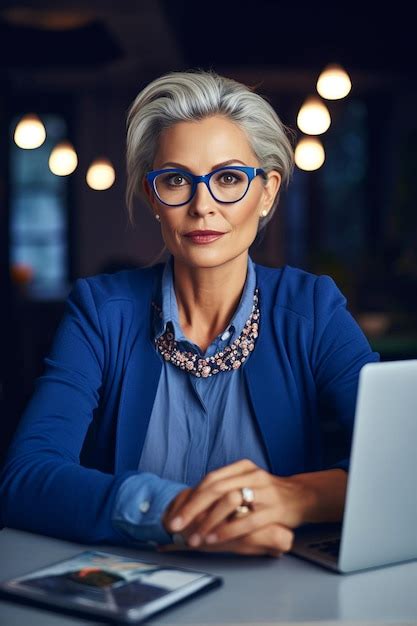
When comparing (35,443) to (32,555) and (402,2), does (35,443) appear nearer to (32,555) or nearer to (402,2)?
(32,555)

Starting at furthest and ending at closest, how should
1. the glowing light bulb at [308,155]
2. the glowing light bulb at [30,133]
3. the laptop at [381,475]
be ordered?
the glowing light bulb at [30,133] < the glowing light bulb at [308,155] < the laptop at [381,475]

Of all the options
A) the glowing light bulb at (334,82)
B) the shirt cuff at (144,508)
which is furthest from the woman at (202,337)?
the glowing light bulb at (334,82)

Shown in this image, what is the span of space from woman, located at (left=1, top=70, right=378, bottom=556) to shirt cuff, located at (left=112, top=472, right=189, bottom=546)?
30 cm

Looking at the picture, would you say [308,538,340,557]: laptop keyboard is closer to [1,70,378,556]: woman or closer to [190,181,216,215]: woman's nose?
[1,70,378,556]: woman

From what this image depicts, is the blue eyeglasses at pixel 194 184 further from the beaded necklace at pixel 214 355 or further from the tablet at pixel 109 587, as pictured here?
the tablet at pixel 109 587

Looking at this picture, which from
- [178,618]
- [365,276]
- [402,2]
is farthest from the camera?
[402,2]

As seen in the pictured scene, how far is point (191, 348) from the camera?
203cm

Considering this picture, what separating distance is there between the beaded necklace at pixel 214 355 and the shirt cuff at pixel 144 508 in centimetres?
51

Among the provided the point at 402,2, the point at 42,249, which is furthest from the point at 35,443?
the point at 42,249

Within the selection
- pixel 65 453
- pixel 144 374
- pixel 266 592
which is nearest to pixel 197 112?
pixel 144 374

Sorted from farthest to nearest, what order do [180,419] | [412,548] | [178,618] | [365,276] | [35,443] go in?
[365,276], [180,419], [35,443], [412,548], [178,618]

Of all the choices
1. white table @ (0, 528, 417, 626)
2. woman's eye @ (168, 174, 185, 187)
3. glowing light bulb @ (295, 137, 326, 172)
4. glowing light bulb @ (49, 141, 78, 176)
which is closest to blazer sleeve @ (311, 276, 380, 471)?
woman's eye @ (168, 174, 185, 187)

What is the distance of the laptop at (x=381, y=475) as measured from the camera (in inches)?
51.7

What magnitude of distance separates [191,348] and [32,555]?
0.69 metres
